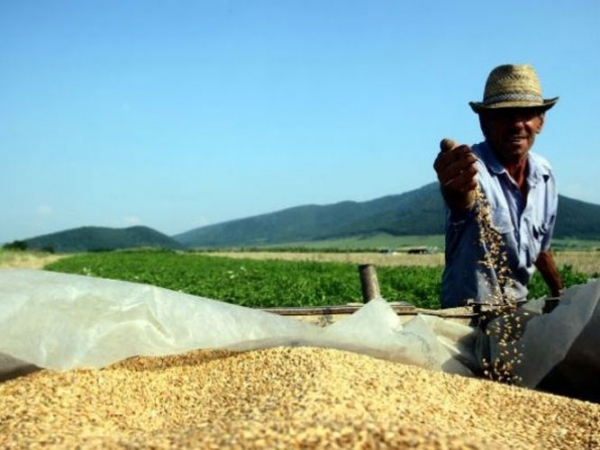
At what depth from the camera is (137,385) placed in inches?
102

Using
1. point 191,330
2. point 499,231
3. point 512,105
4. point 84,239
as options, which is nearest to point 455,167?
point 499,231

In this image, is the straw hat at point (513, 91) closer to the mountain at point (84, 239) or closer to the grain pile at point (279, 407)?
the grain pile at point (279, 407)

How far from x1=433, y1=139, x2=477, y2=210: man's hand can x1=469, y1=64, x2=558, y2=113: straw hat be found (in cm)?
80

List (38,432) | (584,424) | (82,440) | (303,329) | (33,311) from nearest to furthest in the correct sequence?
(82,440) < (38,432) < (584,424) < (33,311) < (303,329)

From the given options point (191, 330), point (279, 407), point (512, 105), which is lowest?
point (279, 407)

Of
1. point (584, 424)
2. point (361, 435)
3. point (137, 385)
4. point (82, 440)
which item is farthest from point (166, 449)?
point (584, 424)

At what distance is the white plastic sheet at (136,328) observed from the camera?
8.73 ft

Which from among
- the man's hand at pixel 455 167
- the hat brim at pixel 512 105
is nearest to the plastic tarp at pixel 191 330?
the man's hand at pixel 455 167

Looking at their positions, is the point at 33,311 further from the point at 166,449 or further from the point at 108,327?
the point at 166,449

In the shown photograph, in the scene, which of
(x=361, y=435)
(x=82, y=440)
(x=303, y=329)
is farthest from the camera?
(x=303, y=329)

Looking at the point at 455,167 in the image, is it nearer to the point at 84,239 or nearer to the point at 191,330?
the point at 191,330

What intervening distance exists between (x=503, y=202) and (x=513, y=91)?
2.23ft

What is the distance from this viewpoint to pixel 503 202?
13.5ft

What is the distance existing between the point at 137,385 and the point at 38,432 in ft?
1.65
